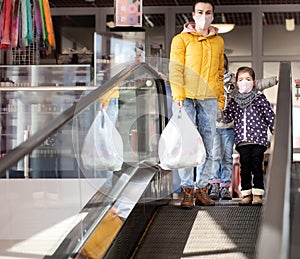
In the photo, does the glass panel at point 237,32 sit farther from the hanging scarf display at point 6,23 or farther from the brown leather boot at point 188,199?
the brown leather boot at point 188,199

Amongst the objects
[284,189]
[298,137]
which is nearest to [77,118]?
[284,189]

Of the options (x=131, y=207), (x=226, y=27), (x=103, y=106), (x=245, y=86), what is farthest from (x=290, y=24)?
(x=131, y=207)

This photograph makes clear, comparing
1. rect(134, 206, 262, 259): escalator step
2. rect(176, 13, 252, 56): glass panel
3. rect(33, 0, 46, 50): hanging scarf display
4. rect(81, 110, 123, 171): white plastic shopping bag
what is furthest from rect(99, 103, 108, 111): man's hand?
rect(176, 13, 252, 56): glass panel

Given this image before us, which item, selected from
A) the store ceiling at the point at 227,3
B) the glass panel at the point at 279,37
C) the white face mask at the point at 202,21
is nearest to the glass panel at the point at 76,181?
the white face mask at the point at 202,21

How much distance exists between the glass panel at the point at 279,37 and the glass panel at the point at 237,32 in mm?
292

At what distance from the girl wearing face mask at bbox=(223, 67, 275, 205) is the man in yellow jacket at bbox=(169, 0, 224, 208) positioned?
0.83 feet

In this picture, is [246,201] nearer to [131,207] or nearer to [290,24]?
[131,207]

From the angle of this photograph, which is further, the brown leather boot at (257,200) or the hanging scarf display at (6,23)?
the hanging scarf display at (6,23)

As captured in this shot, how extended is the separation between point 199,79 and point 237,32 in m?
7.98

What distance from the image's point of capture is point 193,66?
5.56 metres

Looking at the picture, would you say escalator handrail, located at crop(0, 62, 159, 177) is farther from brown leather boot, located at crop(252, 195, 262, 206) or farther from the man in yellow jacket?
brown leather boot, located at crop(252, 195, 262, 206)

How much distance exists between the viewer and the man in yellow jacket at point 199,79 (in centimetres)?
553

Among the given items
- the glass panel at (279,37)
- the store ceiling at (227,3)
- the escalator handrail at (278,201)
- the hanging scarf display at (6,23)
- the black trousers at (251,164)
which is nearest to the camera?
the escalator handrail at (278,201)

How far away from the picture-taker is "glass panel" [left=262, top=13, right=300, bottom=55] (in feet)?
43.4
